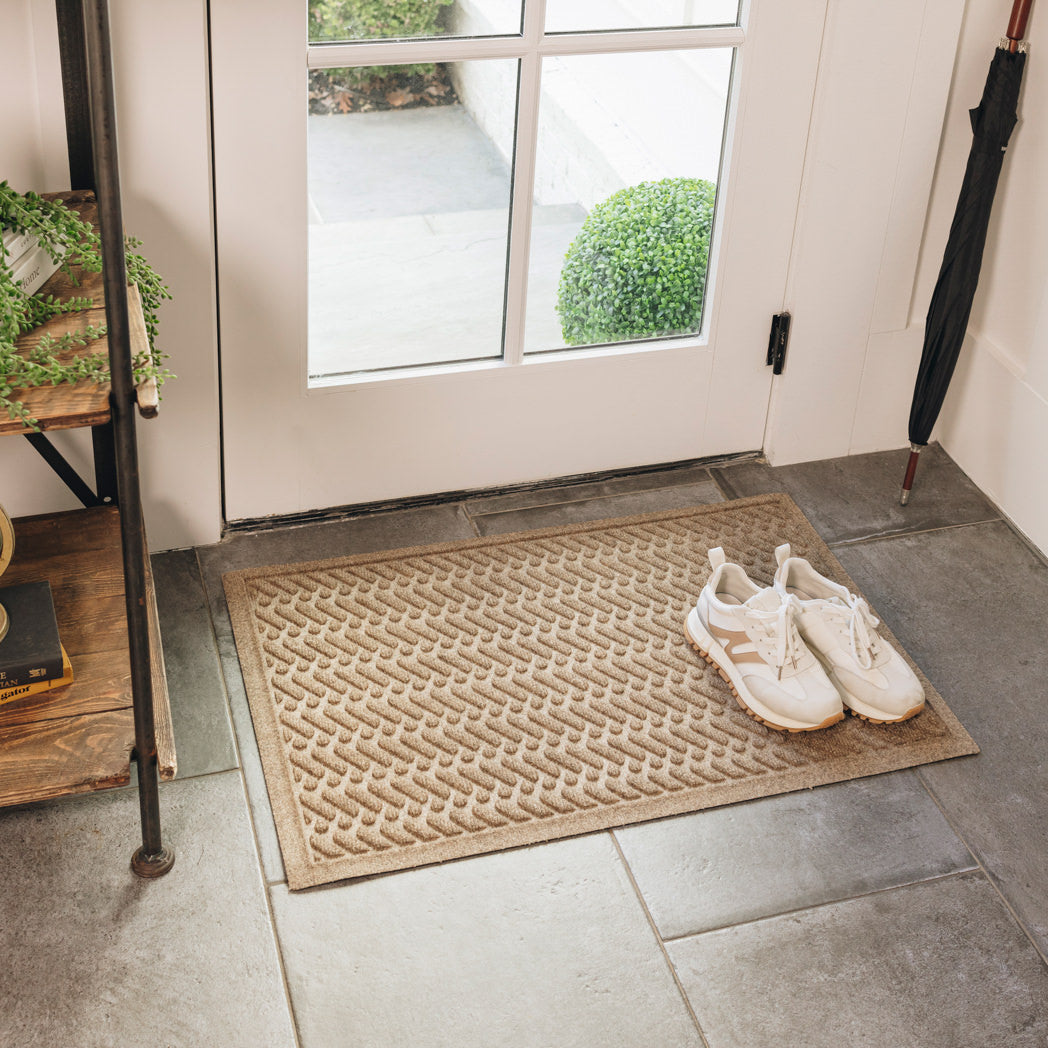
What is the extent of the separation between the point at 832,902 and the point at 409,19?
4.48 feet

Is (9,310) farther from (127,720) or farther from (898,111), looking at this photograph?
(898,111)

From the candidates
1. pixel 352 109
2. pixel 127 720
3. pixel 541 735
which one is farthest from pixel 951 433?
pixel 127 720

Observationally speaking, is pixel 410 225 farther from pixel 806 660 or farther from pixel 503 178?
pixel 806 660

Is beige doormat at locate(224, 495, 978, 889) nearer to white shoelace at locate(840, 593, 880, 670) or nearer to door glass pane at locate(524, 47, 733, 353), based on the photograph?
white shoelace at locate(840, 593, 880, 670)

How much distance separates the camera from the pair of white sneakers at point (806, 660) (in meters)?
1.87

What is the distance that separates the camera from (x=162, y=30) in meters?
1.73

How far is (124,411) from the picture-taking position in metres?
1.27

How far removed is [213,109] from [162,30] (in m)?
0.13

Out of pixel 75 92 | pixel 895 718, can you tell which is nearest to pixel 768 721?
pixel 895 718

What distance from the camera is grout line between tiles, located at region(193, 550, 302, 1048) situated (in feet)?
4.93

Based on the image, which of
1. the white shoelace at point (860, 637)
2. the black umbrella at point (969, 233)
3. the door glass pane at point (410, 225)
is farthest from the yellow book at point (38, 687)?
the black umbrella at point (969, 233)

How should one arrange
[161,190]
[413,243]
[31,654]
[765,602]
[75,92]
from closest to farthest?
1. [31,654]
2. [75,92]
3. [161,190]
4. [765,602]
5. [413,243]

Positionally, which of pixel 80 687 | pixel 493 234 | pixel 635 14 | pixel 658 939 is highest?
pixel 635 14

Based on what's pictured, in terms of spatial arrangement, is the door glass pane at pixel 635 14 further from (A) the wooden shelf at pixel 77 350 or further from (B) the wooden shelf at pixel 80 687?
(B) the wooden shelf at pixel 80 687
